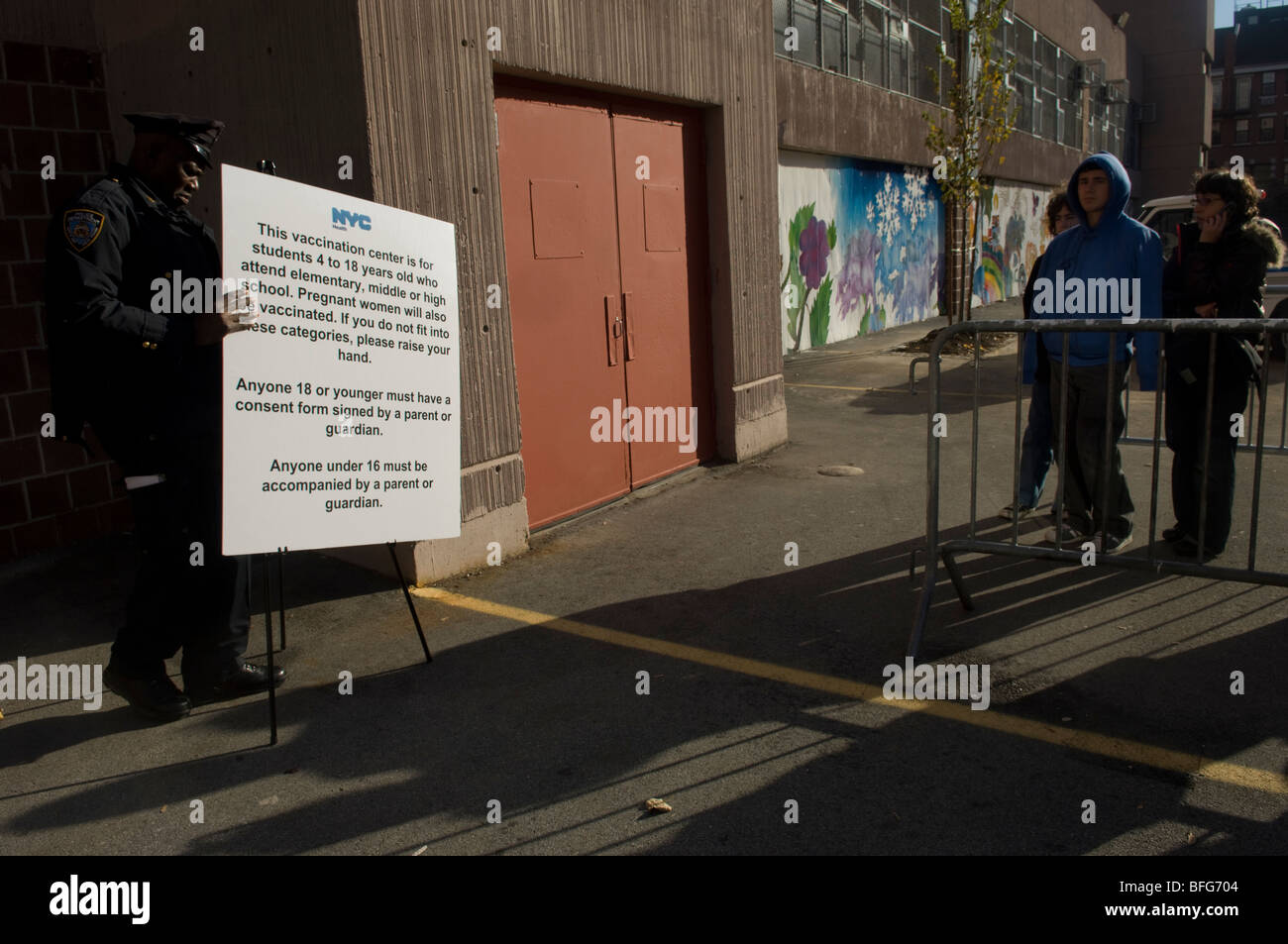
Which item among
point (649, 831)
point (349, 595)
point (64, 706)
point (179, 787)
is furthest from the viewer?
point (349, 595)

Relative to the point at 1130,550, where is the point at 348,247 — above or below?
above

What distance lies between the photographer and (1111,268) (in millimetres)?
5312

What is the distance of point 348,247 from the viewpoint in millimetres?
3861

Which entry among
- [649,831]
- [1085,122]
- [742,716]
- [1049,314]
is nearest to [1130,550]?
[1049,314]

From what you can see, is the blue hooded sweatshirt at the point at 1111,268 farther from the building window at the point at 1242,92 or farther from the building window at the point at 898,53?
the building window at the point at 1242,92

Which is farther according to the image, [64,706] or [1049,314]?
[1049,314]

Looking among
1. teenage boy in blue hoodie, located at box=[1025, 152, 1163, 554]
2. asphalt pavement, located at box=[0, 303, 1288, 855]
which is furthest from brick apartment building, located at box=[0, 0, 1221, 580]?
teenage boy in blue hoodie, located at box=[1025, 152, 1163, 554]

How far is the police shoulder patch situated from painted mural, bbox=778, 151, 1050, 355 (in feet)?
33.7

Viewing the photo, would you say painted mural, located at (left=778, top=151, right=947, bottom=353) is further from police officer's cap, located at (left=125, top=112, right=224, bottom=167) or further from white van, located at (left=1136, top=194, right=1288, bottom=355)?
police officer's cap, located at (left=125, top=112, right=224, bottom=167)

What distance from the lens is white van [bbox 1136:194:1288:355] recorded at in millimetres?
12875

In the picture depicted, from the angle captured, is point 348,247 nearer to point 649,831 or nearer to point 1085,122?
point 649,831

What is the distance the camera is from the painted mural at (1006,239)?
2405cm

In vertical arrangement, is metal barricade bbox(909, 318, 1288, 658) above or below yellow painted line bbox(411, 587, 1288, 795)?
above

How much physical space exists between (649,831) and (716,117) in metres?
6.12
